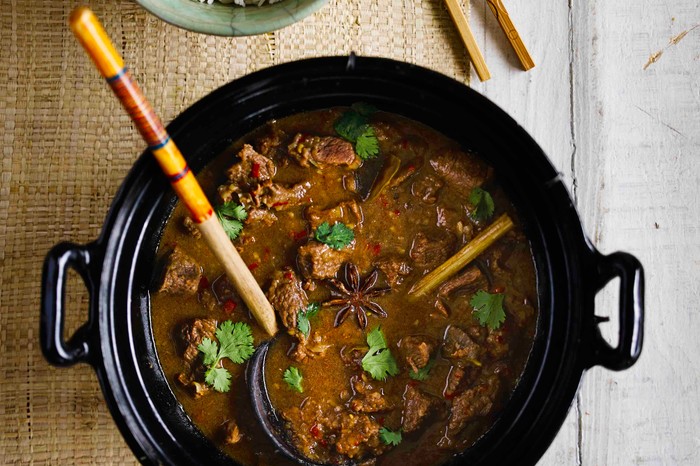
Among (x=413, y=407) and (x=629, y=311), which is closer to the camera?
(x=629, y=311)

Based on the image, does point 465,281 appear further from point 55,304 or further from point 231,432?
point 55,304

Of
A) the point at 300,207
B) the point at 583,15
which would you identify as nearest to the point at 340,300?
the point at 300,207

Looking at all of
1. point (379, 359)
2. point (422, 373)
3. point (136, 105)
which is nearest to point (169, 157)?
point (136, 105)

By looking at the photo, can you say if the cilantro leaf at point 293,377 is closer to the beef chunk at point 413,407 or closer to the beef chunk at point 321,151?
the beef chunk at point 413,407

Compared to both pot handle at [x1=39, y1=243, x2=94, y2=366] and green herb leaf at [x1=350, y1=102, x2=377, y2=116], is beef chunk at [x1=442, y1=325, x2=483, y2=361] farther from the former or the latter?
pot handle at [x1=39, y1=243, x2=94, y2=366]

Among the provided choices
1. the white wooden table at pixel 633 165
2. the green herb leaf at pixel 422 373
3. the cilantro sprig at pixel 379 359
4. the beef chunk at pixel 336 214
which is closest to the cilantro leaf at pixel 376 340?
the cilantro sprig at pixel 379 359
